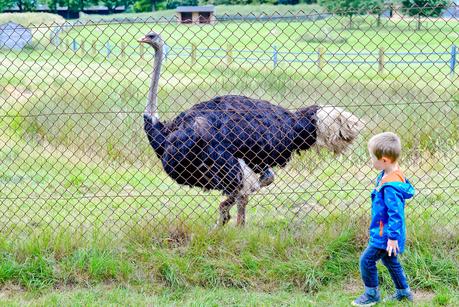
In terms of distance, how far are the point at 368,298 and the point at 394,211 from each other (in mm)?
630

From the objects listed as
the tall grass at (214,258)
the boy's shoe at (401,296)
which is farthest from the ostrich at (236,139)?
the boy's shoe at (401,296)

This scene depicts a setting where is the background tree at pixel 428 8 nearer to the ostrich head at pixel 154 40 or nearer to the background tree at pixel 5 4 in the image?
the ostrich head at pixel 154 40

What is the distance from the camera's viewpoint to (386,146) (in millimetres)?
3947

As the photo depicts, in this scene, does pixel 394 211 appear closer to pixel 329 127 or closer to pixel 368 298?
pixel 368 298

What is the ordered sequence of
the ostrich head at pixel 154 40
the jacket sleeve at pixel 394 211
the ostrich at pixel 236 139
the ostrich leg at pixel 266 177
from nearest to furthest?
the jacket sleeve at pixel 394 211 → the ostrich at pixel 236 139 → the ostrich leg at pixel 266 177 → the ostrich head at pixel 154 40

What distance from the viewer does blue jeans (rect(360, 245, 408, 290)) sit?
411 centimetres

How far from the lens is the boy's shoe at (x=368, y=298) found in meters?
4.22

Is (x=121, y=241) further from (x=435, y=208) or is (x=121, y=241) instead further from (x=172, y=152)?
(x=435, y=208)

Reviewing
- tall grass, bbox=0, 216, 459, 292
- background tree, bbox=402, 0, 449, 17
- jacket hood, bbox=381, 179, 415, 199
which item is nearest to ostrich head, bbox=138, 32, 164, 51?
tall grass, bbox=0, 216, 459, 292

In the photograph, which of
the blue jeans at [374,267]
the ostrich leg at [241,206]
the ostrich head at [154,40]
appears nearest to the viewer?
the blue jeans at [374,267]

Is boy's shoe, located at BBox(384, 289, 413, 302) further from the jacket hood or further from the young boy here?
the jacket hood

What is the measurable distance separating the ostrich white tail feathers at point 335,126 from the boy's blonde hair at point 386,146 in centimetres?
174

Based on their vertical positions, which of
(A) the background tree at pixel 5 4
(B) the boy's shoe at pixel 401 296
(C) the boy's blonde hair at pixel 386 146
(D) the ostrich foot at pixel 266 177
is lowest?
(B) the boy's shoe at pixel 401 296

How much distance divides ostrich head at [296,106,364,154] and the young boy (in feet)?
5.47
